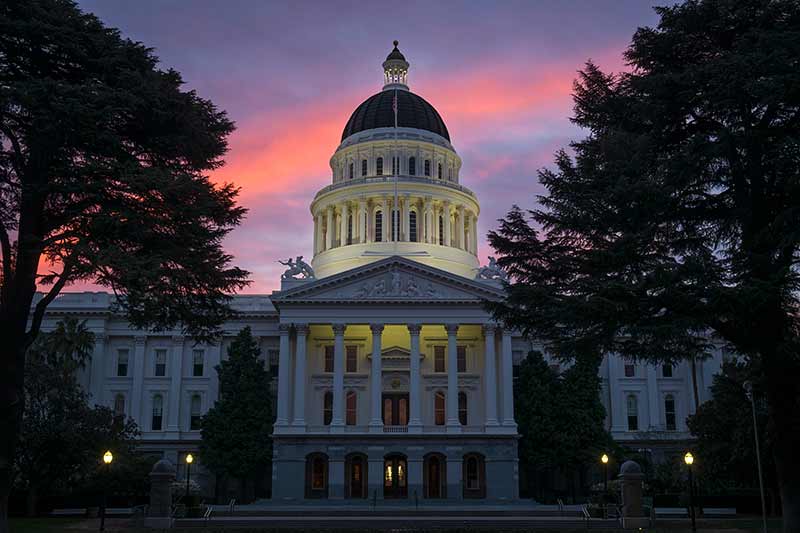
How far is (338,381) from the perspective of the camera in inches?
2662

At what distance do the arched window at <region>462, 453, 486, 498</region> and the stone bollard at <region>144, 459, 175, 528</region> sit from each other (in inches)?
1297

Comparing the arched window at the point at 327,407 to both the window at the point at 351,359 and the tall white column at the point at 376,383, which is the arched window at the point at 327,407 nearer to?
the window at the point at 351,359

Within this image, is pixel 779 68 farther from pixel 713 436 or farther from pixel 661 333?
pixel 713 436

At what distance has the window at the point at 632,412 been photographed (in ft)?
253

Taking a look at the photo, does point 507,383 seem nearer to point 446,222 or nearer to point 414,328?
point 414,328

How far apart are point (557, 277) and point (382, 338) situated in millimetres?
46775

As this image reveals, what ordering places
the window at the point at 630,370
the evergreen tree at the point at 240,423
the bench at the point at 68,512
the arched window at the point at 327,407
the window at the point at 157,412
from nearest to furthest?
the bench at the point at 68,512 < the evergreen tree at the point at 240,423 < the arched window at the point at 327,407 < the window at the point at 157,412 < the window at the point at 630,370

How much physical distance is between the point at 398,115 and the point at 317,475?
39.2m

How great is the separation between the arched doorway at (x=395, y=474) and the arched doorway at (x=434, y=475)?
5.33ft

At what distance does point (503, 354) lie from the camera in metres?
69.1

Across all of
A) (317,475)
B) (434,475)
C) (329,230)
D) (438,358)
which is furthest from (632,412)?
(329,230)

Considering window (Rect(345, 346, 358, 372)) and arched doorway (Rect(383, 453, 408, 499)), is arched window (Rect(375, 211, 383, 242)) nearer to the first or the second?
window (Rect(345, 346, 358, 372))

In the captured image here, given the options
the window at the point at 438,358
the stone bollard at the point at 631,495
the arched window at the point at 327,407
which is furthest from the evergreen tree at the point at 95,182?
the window at the point at 438,358

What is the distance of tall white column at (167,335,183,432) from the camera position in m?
75.1
